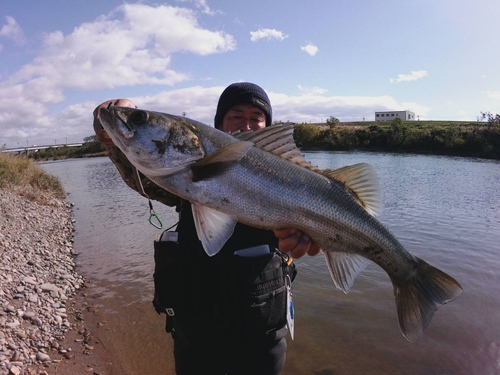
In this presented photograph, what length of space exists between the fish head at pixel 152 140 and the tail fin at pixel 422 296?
207cm

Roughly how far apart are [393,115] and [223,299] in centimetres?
16558

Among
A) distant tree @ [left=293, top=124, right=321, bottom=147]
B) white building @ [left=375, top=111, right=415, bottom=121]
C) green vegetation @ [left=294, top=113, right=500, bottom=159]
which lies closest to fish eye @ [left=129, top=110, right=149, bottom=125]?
green vegetation @ [left=294, top=113, right=500, bottom=159]

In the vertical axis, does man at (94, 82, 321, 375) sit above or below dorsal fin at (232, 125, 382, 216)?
below

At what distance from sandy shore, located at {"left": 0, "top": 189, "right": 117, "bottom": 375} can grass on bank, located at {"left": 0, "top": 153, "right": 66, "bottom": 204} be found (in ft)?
25.7

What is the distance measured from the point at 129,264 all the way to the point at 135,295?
2.71 metres

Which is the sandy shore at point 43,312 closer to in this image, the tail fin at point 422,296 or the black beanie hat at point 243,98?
the black beanie hat at point 243,98

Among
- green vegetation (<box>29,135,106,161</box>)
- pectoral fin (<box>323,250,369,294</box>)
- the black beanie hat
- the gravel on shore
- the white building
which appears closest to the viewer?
pectoral fin (<box>323,250,369,294</box>)

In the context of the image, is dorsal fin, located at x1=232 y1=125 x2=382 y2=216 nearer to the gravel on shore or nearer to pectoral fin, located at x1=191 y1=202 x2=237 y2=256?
pectoral fin, located at x1=191 y1=202 x2=237 y2=256

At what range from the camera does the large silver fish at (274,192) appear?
2637mm

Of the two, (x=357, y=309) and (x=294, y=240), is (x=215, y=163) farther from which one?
(x=357, y=309)

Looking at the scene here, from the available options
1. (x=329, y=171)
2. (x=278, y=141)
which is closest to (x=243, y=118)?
(x=278, y=141)

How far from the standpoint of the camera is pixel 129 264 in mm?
11852

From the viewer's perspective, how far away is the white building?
495ft

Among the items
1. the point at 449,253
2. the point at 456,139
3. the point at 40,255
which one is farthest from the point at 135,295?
the point at 456,139
